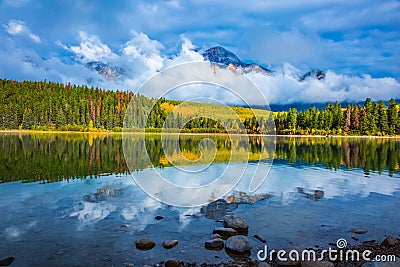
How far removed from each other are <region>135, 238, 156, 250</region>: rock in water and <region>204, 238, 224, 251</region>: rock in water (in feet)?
7.04

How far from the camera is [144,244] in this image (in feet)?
42.7

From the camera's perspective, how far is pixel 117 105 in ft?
655

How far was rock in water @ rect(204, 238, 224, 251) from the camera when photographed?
1282cm

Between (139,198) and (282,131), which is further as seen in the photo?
(282,131)

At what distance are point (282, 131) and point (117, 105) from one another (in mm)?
99329

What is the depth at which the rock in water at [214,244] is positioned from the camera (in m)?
12.8

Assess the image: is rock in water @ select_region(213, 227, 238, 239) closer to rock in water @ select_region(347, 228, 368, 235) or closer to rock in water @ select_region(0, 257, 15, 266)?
rock in water @ select_region(347, 228, 368, 235)

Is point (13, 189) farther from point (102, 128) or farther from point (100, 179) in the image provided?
point (102, 128)

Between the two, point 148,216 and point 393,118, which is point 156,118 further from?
point 148,216

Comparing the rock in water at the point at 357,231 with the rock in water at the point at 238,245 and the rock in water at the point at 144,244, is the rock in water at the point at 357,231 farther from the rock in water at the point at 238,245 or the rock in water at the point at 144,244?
the rock in water at the point at 144,244

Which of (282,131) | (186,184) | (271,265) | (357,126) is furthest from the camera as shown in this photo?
(282,131)

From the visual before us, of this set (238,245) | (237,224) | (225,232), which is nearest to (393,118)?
(237,224)

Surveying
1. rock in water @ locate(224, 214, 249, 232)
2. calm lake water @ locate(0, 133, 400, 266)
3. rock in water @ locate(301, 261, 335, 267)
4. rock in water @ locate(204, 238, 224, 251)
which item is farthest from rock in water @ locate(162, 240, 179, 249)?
rock in water @ locate(301, 261, 335, 267)

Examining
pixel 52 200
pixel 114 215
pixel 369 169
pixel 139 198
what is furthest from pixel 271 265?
pixel 369 169
